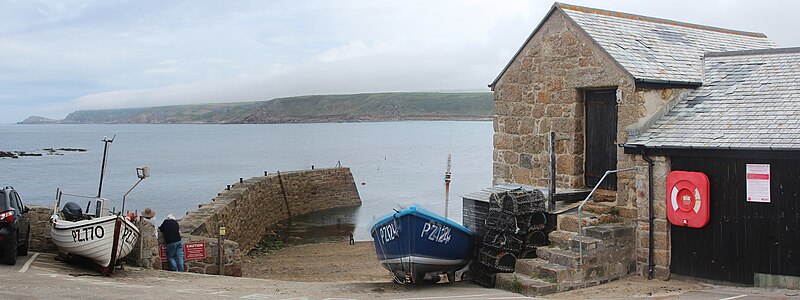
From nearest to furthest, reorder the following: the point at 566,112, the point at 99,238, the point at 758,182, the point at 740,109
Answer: the point at 758,182 → the point at 740,109 → the point at 99,238 → the point at 566,112

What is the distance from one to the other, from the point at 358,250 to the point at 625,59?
50.5 ft

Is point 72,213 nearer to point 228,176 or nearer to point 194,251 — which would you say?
point 194,251

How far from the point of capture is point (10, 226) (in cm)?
1169

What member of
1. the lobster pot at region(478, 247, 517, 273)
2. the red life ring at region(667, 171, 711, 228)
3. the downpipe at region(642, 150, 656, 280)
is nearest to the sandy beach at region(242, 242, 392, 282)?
the lobster pot at region(478, 247, 517, 273)

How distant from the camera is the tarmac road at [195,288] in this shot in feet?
33.3

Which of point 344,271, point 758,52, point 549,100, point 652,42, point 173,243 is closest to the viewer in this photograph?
point 758,52

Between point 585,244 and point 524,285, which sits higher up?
point 585,244

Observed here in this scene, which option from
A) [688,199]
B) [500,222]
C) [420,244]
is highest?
[688,199]

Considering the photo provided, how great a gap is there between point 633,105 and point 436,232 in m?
3.74

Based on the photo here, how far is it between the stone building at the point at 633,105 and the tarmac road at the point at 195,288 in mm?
1696

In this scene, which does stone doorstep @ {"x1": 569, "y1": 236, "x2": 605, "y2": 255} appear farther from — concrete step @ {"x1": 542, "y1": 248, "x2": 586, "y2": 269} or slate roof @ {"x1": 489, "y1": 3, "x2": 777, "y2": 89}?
slate roof @ {"x1": 489, "y1": 3, "x2": 777, "y2": 89}

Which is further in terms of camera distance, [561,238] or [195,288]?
[561,238]

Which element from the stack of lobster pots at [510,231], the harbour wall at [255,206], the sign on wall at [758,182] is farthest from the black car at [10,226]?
the sign on wall at [758,182]

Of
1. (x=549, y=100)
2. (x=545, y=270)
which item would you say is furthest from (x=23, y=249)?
(x=549, y=100)
